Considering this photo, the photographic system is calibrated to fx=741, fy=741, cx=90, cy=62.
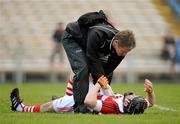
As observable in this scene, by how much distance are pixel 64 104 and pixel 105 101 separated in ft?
2.07

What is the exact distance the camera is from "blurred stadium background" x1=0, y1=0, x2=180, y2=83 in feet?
85.9

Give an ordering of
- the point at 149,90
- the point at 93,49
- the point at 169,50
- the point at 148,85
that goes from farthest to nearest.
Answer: the point at 169,50 → the point at 149,90 → the point at 148,85 → the point at 93,49

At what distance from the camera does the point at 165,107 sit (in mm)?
12922

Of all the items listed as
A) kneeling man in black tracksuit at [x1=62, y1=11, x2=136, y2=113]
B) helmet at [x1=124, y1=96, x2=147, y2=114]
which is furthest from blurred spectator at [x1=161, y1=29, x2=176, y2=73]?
helmet at [x1=124, y1=96, x2=147, y2=114]

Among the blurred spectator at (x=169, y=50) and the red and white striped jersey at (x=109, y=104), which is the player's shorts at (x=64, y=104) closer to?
the red and white striped jersey at (x=109, y=104)

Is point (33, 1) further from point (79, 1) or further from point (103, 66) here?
point (103, 66)

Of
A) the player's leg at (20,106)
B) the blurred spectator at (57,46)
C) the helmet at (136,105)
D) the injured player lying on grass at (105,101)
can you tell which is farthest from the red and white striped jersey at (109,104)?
the blurred spectator at (57,46)

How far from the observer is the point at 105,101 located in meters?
10.7

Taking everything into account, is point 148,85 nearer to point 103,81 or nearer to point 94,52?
point 103,81

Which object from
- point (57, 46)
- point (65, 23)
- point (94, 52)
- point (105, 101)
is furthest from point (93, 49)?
point (65, 23)

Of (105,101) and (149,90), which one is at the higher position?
(149,90)

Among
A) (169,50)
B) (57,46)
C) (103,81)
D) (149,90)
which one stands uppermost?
(103,81)

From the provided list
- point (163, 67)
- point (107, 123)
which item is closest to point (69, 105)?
point (107, 123)

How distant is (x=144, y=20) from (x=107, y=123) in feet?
74.2
